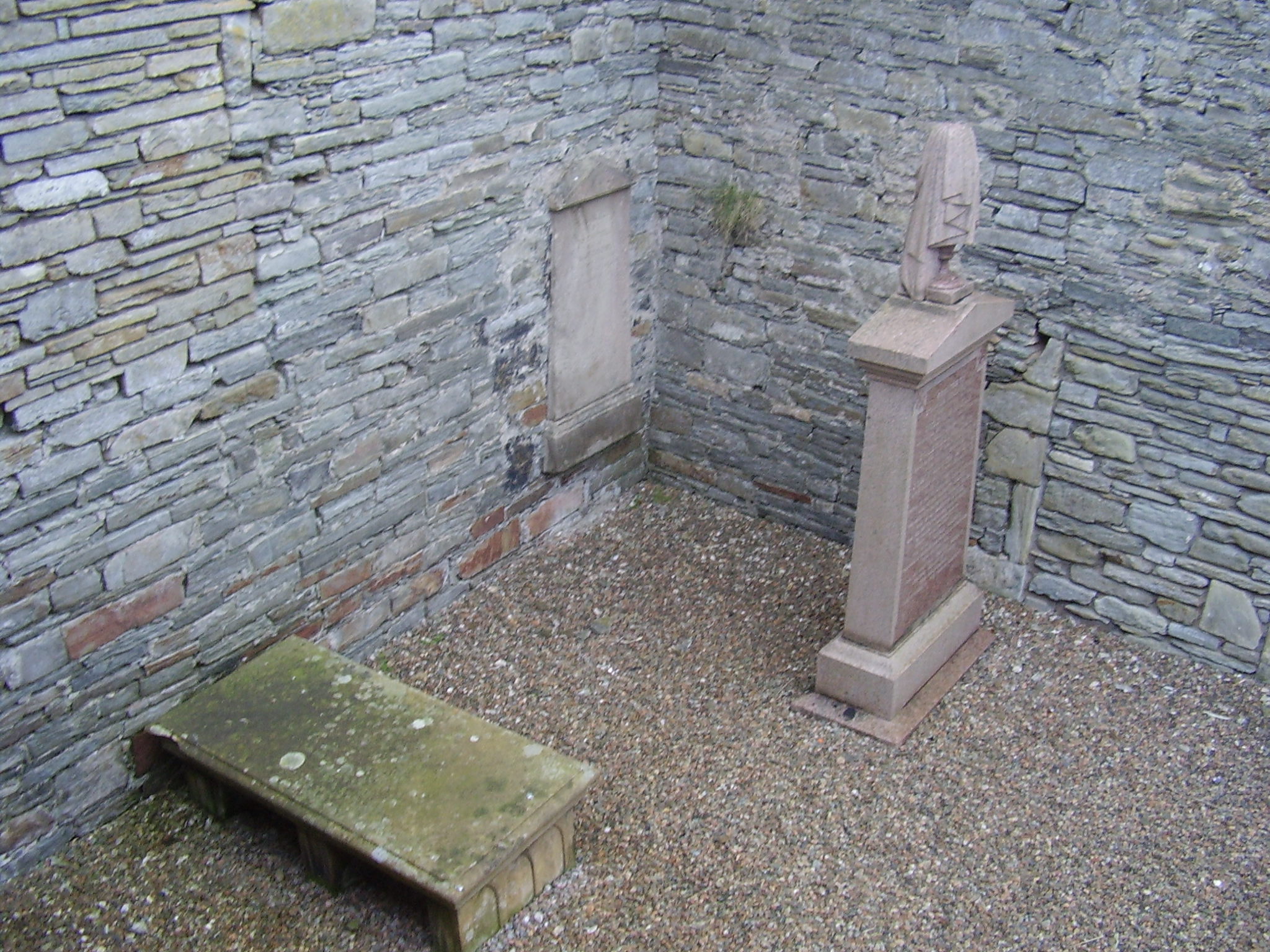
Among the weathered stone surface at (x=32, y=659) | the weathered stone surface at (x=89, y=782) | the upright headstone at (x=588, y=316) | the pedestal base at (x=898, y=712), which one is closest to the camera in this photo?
the weathered stone surface at (x=32, y=659)

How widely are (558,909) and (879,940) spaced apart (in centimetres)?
108

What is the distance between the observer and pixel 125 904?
4.48 metres

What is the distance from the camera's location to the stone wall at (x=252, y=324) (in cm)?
420

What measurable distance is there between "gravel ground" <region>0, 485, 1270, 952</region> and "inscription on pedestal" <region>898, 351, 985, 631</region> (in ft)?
1.57

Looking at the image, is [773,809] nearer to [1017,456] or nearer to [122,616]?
[1017,456]

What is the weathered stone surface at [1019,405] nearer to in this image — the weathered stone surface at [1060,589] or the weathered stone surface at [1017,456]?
the weathered stone surface at [1017,456]

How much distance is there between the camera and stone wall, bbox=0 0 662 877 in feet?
13.8

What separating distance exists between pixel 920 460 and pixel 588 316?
2.03 meters

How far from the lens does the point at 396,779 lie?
4.52m

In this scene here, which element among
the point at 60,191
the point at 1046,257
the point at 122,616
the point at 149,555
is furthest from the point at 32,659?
the point at 1046,257

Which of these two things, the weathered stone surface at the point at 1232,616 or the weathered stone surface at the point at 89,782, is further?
the weathered stone surface at the point at 1232,616

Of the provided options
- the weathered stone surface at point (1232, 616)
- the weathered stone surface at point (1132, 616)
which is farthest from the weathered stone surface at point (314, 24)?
the weathered stone surface at point (1232, 616)

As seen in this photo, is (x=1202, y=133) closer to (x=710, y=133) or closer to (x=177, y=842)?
(x=710, y=133)

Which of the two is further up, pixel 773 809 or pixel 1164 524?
pixel 1164 524
